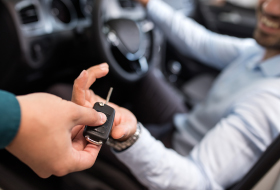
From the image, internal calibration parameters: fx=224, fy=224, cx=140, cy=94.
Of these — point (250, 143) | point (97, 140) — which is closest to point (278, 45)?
point (250, 143)

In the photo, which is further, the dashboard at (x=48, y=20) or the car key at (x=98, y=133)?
the dashboard at (x=48, y=20)

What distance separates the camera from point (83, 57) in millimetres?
1191

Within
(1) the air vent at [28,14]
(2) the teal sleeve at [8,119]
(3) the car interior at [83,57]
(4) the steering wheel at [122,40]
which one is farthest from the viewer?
(1) the air vent at [28,14]

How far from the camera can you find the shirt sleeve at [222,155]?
0.60m

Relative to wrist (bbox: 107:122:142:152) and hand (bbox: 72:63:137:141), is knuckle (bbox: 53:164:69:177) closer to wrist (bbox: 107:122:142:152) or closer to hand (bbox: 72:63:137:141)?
hand (bbox: 72:63:137:141)

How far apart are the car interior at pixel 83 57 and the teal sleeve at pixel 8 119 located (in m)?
0.44

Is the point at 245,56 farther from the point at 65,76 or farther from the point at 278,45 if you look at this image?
the point at 65,76

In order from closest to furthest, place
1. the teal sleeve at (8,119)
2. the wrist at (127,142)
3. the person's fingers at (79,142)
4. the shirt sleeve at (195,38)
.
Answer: the teal sleeve at (8,119)
the person's fingers at (79,142)
the wrist at (127,142)
the shirt sleeve at (195,38)

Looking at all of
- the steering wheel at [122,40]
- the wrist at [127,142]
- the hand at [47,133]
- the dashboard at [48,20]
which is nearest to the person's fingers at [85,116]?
the hand at [47,133]

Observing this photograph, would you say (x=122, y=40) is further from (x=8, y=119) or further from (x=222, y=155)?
(x=8, y=119)

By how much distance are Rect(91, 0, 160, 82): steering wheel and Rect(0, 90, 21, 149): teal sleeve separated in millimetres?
604

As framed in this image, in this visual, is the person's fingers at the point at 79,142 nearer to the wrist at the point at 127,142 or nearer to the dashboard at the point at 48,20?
the wrist at the point at 127,142

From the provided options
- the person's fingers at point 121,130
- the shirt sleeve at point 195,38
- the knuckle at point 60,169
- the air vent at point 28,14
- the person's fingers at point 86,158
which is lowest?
the shirt sleeve at point 195,38

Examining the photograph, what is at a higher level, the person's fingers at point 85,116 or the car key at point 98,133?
the person's fingers at point 85,116
